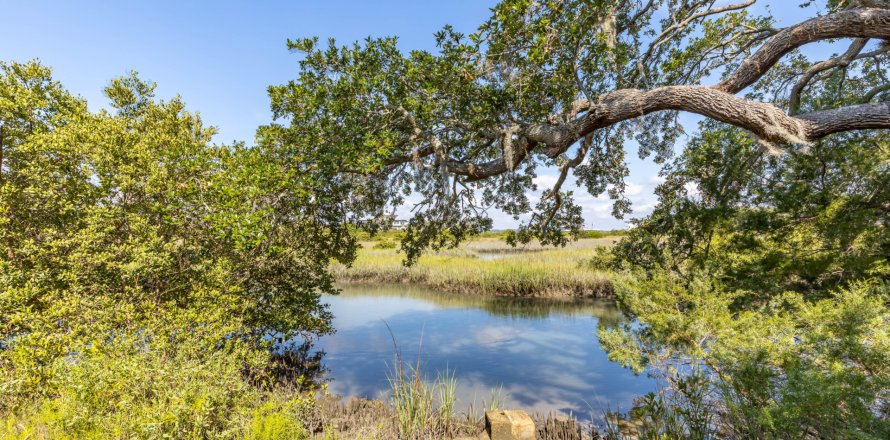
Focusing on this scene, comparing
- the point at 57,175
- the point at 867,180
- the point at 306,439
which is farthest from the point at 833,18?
the point at 57,175

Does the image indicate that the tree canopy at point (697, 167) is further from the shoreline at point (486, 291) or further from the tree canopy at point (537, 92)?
the shoreline at point (486, 291)

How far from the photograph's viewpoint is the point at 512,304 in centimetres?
1559

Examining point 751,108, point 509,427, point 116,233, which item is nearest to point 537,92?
point 751,108

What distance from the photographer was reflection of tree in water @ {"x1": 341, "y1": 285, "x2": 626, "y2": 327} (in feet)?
44.8

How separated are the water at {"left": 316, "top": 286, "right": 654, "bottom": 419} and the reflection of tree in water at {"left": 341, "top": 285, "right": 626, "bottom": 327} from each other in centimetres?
4

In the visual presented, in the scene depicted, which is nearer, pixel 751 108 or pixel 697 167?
pixel 751 108

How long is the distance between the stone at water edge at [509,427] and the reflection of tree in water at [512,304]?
29.1ft

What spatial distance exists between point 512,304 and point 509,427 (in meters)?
12.0

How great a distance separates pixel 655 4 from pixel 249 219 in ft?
23.0

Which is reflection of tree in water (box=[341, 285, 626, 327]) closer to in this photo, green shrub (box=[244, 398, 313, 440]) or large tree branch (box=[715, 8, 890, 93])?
large tree branch (box=[715, 8, 890, 93])

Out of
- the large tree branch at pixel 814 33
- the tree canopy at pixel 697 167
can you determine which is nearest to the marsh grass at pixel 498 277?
the tree canopy at pixel 697 167

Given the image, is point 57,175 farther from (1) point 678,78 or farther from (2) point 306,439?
(1) point 678,78

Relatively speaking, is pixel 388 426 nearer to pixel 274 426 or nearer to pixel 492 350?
pixel 274 426

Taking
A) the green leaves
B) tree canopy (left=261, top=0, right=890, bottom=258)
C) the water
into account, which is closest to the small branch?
tree canopy (left=261, top=0, right=890, bottom=258)
